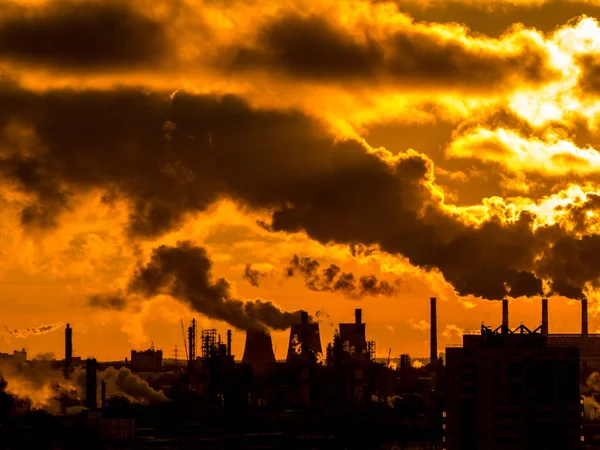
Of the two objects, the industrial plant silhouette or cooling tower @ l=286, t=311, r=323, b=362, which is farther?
cooling tower @ l=286, t=311, r=323, b=362

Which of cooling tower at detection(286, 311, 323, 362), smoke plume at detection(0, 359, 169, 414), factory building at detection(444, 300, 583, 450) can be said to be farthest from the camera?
cooling tower at detection(286, 311, 323, 362)

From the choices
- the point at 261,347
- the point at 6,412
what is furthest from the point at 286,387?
the point at 6,412

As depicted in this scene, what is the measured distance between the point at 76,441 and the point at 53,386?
38312mm

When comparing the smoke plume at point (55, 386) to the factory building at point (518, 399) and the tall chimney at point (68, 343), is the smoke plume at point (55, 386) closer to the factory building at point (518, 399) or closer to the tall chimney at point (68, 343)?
the tall chimney at point (68, 343)

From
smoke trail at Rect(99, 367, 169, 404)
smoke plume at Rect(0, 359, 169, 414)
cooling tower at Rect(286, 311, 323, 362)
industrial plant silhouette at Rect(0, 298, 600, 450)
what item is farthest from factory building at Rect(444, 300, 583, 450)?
cooling tower at Rect(286, 311, 323, 362)

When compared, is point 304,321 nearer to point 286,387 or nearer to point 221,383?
point 286,387

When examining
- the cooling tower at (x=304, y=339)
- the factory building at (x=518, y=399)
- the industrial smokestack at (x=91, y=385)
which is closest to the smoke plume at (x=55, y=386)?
the industrial smokestack at (x=91, y=385)

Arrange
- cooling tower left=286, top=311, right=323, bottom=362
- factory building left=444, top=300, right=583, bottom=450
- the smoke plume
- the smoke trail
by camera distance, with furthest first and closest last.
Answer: cooling tower left=286, top=311, right=323, bottom=362
the smoke trail
the smoke plume
factory building left=444, top=300, right=583, bottom=450

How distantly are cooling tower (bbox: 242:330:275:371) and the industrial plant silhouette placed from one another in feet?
0.52

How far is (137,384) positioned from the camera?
520 feet

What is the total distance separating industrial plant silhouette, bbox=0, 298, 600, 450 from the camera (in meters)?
96.2

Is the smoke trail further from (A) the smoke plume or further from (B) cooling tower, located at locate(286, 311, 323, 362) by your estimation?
(B) cooling tower, located at locate(286, 311, 323, 362)

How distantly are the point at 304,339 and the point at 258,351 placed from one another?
1071 centimetres

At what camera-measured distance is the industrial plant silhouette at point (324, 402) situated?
316 ft
